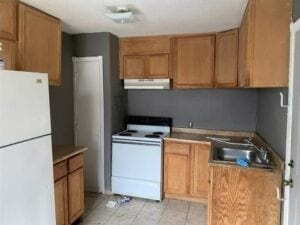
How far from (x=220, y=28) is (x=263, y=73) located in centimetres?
145

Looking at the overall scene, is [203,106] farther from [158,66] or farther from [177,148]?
[158,66]

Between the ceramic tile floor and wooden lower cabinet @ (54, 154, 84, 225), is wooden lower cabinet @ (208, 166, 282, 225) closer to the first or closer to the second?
the ceramic tile floor

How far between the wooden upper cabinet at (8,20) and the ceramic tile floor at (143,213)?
7.00 ft

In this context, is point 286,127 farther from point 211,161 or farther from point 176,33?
point 176,33

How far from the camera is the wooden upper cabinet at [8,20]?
2.06m

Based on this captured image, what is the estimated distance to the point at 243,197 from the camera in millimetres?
2141

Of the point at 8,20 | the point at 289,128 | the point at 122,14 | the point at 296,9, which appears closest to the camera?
the point at 296,9

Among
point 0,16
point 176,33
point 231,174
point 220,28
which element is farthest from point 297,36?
point 0,16

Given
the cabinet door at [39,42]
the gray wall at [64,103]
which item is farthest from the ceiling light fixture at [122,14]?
the gray wall at [64,103]

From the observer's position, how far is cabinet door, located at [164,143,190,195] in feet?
11.3

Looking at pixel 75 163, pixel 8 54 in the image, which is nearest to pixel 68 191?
pixel 75 163

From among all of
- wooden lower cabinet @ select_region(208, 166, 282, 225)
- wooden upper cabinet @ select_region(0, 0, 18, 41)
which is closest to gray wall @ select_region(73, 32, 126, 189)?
wooden upper cabinet @ select_region(0, 0, 18, 41)

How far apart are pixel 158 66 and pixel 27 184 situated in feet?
8.03

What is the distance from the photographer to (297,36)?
1.70 m
